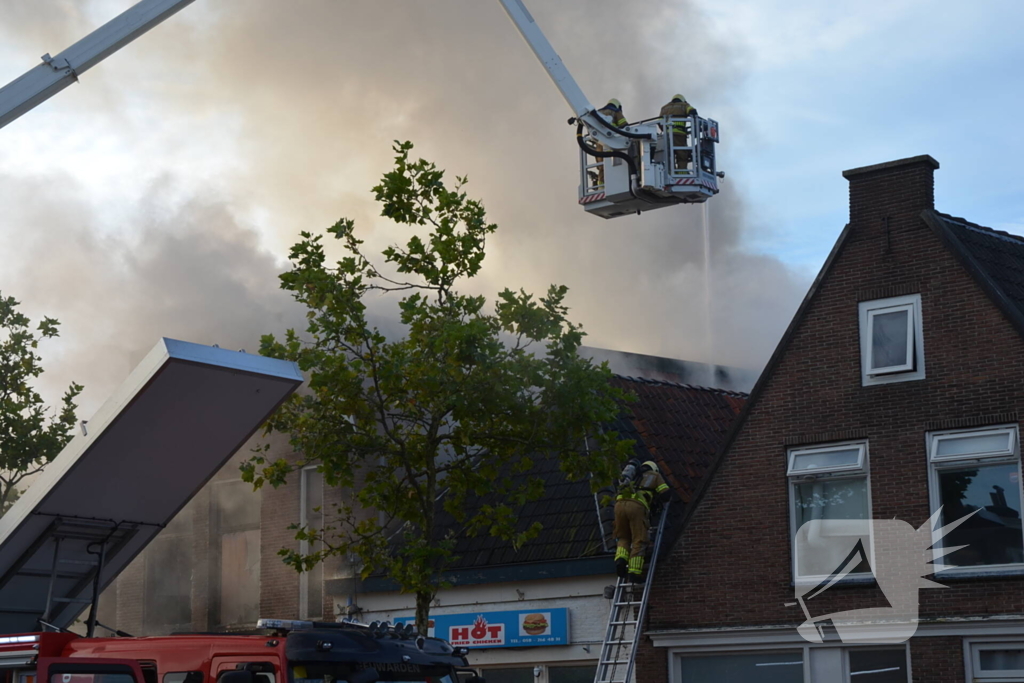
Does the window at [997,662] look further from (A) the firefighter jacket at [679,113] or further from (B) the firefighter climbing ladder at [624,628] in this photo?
(A) the firefighter jacket at [679,113]

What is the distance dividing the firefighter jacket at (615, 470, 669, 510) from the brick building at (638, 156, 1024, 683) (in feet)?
2.01

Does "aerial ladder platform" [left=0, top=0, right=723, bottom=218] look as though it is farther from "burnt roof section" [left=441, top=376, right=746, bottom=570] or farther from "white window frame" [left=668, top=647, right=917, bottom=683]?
"white window frame" [left=668, top=647, right=917, bottom=683]

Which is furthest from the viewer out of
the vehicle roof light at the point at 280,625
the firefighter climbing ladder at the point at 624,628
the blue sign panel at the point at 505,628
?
the blue sign panel at the point at 505,628

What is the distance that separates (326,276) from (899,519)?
23.1 feet

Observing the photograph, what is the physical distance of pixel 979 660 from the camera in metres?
14.1

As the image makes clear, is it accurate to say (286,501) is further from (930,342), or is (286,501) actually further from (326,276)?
(930,342)

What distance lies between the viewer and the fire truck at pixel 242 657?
7.86 metres

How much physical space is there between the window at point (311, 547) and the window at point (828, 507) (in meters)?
7.80

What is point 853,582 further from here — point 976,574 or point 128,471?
point 128,471

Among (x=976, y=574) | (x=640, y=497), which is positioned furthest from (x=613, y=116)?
(x=976, y=574)

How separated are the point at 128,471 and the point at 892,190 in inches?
395

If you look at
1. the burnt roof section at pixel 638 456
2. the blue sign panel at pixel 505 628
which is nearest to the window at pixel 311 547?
the blue sign panel at pixel 505 628

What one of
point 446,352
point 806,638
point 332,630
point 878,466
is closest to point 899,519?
point 878,466

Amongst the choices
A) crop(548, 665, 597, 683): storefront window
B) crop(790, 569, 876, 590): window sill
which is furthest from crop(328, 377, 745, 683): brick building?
crop(790, 569, 876, 590): window sill
